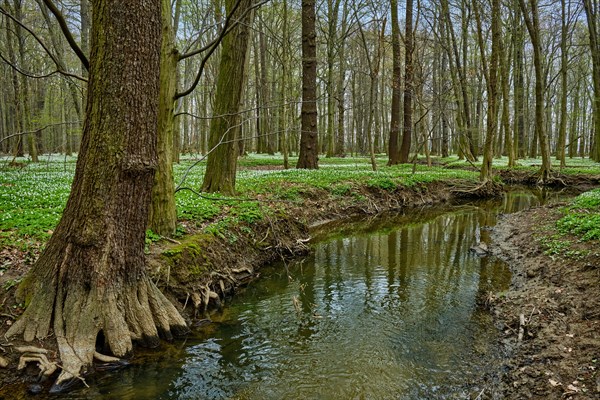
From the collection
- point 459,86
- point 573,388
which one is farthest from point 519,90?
point 573,388

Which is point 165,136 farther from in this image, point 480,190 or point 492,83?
point 480,190

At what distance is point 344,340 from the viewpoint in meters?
5.04

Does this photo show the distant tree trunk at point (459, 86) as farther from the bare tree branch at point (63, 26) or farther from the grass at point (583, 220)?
the bare tree branch at point (63, 26)

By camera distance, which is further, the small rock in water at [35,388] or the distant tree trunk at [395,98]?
the distant tree trunk at [395,98]

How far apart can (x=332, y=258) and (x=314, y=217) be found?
309 cm

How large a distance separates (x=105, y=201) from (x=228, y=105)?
5748 millimetres

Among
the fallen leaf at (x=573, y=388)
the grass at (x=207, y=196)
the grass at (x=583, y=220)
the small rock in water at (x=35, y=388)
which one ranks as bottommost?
the small rock in water at (x=35, y=388)

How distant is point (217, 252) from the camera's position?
270 inches

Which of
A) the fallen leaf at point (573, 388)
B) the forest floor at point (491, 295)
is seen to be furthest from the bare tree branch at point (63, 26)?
the fallen leaf at point (573, 388)

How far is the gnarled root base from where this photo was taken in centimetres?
399

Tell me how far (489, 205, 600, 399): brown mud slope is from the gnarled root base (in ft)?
13.0

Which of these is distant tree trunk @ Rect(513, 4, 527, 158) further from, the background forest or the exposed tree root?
the exposed tree root

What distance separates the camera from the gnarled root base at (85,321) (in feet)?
13.1

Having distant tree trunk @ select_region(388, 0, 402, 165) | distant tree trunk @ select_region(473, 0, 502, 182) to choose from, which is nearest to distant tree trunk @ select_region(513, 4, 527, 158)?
distant tree trunk @ select_region(388, 0, 402, 165)
